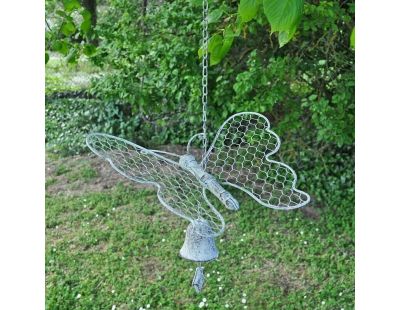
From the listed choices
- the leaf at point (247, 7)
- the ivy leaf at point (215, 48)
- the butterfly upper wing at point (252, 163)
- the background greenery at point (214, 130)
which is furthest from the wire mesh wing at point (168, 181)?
the background greenery at point (214, 130)

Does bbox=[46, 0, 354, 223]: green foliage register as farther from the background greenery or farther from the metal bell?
the metal bell

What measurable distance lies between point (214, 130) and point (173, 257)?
4.63ft

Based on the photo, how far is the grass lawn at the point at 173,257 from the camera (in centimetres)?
283

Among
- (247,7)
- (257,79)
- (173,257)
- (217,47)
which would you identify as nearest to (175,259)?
(173,257)

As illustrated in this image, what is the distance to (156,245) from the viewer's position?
331 centimetres

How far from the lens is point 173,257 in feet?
10.4

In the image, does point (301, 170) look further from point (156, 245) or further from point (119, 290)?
point (119, 290)

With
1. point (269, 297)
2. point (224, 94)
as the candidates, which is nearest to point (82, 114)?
point (224, 94)

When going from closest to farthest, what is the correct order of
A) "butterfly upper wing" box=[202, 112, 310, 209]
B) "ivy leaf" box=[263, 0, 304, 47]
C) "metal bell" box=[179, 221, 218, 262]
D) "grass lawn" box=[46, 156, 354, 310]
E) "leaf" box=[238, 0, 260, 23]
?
"ivy leaf" box=[263, 0, 304, 47] → "leaf" box=[238, 0, 260, 23] → "butterfly upper wing" box=[202, 112, 310, 209] → "metal bell" box=[179, 221, 218, 262] → "grass lawn" box=[46, 156, 354, 310]

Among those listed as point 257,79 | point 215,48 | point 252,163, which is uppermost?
point 215,48

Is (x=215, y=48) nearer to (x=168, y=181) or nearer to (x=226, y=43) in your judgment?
(x=226, y=43)

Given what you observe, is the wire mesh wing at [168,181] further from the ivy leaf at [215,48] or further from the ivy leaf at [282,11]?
the ivy leaf at [215,48]

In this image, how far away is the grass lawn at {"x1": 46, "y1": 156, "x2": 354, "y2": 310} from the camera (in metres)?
2.83

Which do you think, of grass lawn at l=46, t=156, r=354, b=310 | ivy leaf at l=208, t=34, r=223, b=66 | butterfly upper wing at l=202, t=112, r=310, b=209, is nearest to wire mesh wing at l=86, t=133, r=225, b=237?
butterfly upper wing at l=202, t=112, r=310, b=209
